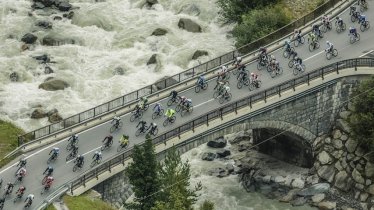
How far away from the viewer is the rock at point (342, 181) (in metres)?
62.2

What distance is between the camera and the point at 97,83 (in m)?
75.9

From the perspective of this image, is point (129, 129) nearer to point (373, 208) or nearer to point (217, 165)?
point (217, 165)

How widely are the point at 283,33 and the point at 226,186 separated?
64.0ft

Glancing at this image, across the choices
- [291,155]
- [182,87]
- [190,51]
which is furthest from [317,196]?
[190,51]

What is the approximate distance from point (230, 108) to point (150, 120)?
764 centimetres

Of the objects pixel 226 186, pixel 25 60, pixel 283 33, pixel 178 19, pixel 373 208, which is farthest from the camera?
pixel 178 19

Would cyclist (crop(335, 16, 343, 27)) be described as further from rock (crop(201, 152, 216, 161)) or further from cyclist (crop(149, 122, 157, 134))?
cyclist (crop(149, 122, 157, 134))

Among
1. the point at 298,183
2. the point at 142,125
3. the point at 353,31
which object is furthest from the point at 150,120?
the point at 353,31

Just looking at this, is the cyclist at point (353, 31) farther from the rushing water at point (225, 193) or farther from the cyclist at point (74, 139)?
the cyclist at point (74, 139)

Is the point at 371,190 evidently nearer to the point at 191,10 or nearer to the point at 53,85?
the point at 53,85

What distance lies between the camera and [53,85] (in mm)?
74062

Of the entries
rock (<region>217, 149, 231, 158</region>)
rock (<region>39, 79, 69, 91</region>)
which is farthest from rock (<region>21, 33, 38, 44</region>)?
rock (<region>217, 149, 231, 158</region>)

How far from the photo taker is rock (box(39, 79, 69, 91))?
2911 inches

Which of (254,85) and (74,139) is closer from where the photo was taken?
(74,139)
